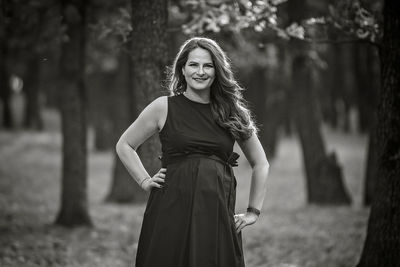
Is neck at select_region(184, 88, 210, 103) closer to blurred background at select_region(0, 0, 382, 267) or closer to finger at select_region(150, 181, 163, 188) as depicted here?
finger at select_region(150, 181, 163, 188)

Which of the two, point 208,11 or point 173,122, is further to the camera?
point 208,11

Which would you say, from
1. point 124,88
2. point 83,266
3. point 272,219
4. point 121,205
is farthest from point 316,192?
point 124,88

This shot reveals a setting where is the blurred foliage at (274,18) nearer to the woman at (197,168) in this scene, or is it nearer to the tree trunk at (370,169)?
the woman at (197,168)

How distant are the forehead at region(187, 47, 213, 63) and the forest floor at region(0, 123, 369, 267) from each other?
3849 millimetres

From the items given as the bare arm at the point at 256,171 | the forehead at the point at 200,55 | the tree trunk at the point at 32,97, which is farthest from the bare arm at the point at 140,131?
the tree trunk at the point at 32,97

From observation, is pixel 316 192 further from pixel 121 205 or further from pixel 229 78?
pixel 229 78

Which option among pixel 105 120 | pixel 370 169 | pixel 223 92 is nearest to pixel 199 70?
pixel 223 92

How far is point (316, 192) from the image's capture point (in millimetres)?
12438

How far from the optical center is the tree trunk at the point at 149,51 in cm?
564

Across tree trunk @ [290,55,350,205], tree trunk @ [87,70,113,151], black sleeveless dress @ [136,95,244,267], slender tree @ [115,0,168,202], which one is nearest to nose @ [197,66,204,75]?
black sleeveless dress @ [136,95,244,267]

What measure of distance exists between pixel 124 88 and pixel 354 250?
12229 millimetres

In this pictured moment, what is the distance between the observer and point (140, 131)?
3.93 meters

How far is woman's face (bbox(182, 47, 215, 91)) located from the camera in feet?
12.7

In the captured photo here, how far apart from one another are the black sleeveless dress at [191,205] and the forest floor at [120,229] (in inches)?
129
